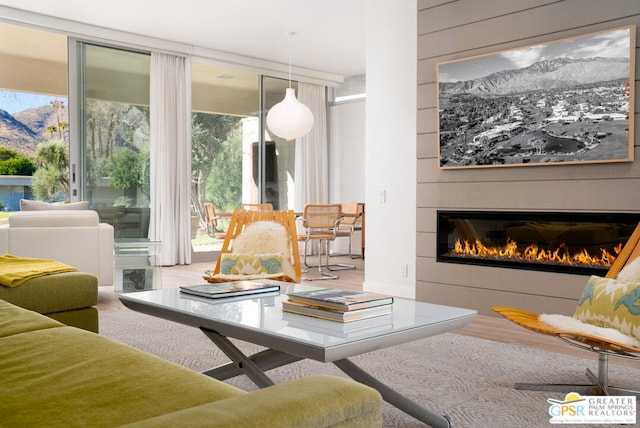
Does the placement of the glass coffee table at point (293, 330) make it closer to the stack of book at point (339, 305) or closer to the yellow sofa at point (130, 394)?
the stack of book at point (339, 305)

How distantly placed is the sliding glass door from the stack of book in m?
5.31

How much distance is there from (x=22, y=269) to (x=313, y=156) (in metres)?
6.15

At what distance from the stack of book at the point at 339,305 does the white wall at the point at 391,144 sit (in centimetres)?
297

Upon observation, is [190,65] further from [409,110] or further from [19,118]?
[409,110]

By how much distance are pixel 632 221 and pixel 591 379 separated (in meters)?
1.43

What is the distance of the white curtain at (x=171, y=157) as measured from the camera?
728 centimetres

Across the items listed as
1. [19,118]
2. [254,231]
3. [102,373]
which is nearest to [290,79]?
[19,118]

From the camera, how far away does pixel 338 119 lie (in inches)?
370

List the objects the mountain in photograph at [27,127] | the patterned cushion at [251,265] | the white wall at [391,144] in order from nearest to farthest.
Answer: the patterned cushion at [251,265] < the white wall at [391,144] < the mountain in photograph at [27,127]

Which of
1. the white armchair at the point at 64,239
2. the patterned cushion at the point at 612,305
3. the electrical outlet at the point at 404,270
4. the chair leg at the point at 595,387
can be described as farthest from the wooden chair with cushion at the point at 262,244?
the patterned cushion at the point at 612,305

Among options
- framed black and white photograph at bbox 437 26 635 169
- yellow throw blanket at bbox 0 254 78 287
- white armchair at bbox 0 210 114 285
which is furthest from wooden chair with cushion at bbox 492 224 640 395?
white armchair at bbox 0 210 114 285

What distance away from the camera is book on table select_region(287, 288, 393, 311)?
2.09 meters

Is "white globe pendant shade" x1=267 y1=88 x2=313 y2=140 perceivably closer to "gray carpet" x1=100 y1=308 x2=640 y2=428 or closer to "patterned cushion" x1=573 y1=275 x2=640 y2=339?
"gray carpet" x1=100 y1=308 x2=640 y2=428

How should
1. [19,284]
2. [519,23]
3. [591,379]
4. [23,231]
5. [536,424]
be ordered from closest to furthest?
[536,424] → [591,379] → [19,284] → [519,23] → [23,231]
